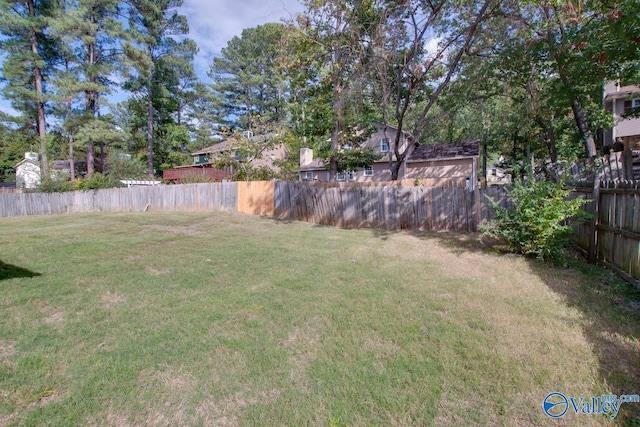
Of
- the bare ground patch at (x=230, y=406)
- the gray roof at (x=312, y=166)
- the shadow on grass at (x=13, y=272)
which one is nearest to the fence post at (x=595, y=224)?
the bare ground patch at (x=230, y=406)

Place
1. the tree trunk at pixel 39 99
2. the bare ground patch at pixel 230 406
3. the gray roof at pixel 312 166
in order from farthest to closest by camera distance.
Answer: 1. the gray roof at pixel 312 166
2. the tree trunk at pixel 39 99
3. the bare ground patch at pixel 230 406

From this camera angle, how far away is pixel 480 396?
84.7 inches

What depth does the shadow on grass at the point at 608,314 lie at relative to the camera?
7.35 ft

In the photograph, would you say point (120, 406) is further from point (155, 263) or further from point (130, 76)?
point (130, 76)

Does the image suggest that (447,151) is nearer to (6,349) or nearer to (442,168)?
(442,168)

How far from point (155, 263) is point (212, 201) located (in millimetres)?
9930

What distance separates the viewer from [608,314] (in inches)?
129

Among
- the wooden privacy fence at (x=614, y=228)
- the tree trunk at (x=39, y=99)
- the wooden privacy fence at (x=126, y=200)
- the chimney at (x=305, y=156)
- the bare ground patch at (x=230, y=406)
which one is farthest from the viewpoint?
the chimney at (x=305, y=156)

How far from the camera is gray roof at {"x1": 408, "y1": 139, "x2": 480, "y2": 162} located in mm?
19242

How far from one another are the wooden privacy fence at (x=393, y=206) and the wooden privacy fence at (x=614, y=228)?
2.88 meters

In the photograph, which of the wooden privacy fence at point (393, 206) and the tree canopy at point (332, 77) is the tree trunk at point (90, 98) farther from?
the wooden privacy fence at point (393, 206)

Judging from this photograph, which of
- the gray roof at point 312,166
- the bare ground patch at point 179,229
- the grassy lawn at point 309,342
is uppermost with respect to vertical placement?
the gray roof at point 312,166

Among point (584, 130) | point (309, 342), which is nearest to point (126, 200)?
point (309, 342)

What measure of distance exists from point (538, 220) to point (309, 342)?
4708 mm
